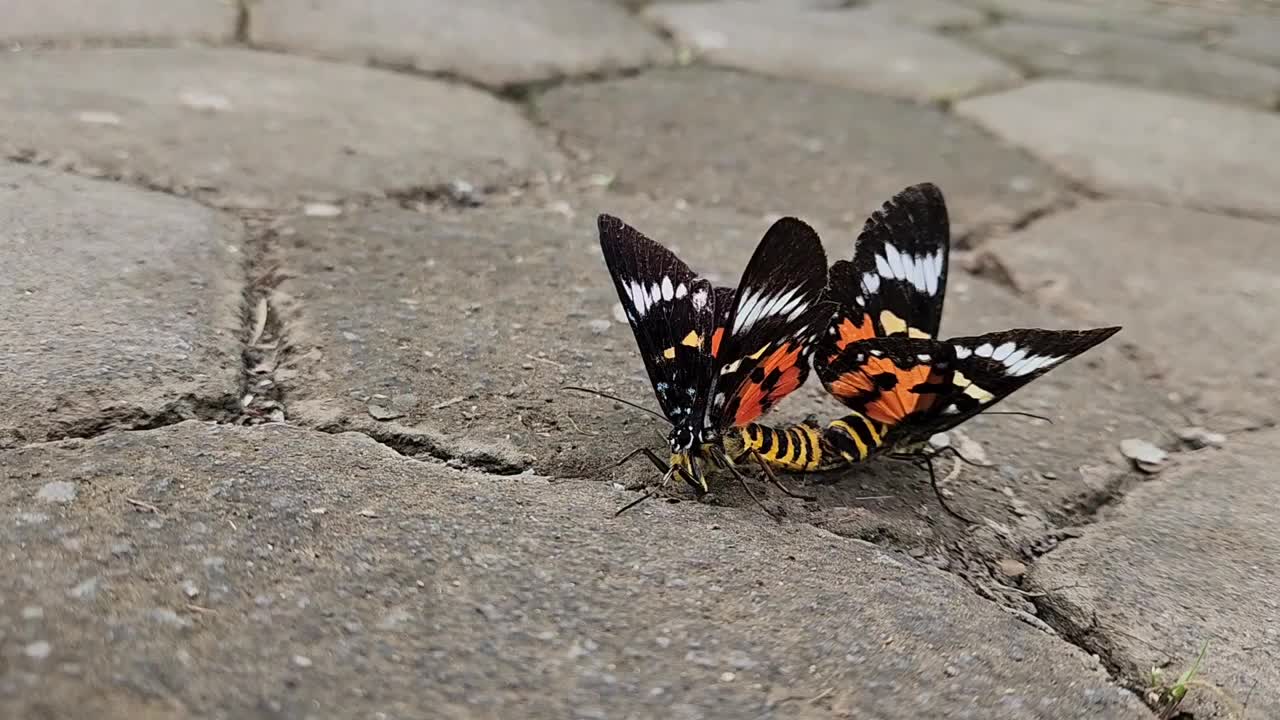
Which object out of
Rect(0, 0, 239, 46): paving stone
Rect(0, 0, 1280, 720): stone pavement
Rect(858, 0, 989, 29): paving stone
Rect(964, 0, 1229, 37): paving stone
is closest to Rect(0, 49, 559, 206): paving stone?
Rect(0, 0, 1280, 720): stone pavement

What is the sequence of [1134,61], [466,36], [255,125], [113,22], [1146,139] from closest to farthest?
[255,125]
[113,22]
[1146,139]
[466,36]
[1134,61]

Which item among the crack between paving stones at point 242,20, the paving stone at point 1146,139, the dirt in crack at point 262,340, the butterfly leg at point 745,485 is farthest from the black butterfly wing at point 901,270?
the crack between paving stones at point 242,20

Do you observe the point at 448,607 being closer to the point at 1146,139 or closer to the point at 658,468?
the point at 658,468

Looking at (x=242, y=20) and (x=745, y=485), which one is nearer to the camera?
(x=745, y=485)

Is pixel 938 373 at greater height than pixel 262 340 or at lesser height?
greater

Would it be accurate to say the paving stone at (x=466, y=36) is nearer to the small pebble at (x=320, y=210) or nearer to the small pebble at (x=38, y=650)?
the small pebble at (x=320, y=210)

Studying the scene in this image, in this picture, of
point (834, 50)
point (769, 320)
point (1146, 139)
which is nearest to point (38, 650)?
point (769, 320)

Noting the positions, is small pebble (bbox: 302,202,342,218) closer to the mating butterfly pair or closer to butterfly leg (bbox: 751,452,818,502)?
the mating butterfly pair
